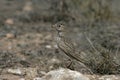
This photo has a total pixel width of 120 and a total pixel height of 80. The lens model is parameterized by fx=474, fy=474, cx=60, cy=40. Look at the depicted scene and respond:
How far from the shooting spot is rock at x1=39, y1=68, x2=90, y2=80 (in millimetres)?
6656

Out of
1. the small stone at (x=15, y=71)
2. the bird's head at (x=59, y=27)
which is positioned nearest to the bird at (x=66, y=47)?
the bird's head at (x=59, y=27)

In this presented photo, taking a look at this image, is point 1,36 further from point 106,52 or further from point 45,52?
point 106,52

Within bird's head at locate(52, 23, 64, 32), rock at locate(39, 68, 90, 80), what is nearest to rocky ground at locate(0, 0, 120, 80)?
rock at locate(39, 68, 90, 80)

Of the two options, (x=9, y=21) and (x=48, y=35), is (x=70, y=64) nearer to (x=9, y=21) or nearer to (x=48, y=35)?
(x=48, y=35)

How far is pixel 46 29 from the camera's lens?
11.1m

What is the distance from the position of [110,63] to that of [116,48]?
1693 millimetres

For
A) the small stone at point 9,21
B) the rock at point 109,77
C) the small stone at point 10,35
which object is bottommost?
the rock at point 109,77

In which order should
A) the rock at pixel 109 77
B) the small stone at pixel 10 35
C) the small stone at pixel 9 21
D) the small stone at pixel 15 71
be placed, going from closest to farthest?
the rock at pixel 109 77 < the small stone at pixel 15 71 < the small stone at pixel 10 35 < the small stone at pixel 9 21

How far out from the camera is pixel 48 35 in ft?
34.8

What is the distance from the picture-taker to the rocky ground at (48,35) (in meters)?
7.26

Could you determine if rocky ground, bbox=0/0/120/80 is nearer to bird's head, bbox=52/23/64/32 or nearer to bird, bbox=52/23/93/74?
bird, bbox=52/23/93/74

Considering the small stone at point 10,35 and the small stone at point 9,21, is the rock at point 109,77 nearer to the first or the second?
the small stone at point 10,35

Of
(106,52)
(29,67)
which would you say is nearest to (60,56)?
(29,67)

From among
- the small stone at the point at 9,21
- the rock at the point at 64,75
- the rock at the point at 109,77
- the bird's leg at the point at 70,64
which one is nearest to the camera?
the rock at the point at 64,75
